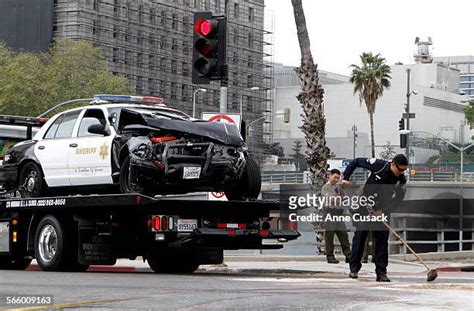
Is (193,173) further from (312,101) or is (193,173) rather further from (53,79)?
(53,79)

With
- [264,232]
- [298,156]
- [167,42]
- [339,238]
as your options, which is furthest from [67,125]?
[298,156]

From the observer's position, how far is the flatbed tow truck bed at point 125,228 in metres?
17.0

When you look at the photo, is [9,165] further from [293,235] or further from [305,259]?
[305,259]

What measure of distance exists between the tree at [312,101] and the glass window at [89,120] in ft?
31.4

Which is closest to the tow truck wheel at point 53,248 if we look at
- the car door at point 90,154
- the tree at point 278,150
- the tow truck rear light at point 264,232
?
the car door at point 90,154

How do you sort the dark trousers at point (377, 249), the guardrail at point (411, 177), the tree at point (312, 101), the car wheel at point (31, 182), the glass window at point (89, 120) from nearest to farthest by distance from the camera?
the dark trousers at point (377, 249), the glass window at point (89, 120), the car wheel at point (31, 182), the tree at point (312, 101), the guardrail at point (411, 177)

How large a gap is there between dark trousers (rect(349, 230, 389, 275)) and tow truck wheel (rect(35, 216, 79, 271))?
455cm

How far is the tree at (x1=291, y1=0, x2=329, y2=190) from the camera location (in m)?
27.1

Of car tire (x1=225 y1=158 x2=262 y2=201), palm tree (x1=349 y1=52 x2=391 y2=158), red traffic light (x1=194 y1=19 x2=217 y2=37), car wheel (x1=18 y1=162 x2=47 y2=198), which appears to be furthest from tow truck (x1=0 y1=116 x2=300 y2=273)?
palm tree (x1=349 y1=52 x2=391 y2=158)

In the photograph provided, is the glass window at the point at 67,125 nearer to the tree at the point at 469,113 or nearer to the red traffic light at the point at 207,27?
the red traffic light at the point at 207,27

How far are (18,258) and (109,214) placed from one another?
98.3 inches

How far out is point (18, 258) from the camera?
19.1 meters

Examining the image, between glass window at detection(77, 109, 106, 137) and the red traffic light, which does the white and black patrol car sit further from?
the red traffic light

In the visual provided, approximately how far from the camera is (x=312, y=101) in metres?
27.1
